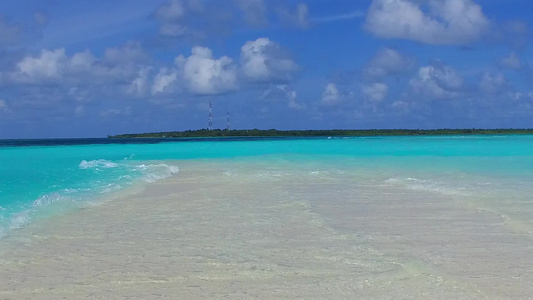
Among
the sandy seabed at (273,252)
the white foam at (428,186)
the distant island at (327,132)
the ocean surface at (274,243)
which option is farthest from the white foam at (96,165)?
the distant island at (327,132)

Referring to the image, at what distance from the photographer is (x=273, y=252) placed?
16.9 feet

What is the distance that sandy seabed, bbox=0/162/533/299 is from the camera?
4008 mm

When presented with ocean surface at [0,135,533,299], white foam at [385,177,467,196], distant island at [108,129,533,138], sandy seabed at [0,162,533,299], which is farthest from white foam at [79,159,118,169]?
distant island at [108,129,533,138]

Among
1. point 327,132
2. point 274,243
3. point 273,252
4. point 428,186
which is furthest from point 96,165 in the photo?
point 327,132

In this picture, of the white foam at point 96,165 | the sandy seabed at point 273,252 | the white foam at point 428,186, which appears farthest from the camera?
the white foam at point 96,165

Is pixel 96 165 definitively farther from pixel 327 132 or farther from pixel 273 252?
pixel 327 132

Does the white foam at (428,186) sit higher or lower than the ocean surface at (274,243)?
higher

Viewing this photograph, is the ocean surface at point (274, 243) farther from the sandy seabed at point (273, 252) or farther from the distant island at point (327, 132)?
the distant island at point (327, 132)

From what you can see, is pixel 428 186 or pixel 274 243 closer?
pixel 274 243

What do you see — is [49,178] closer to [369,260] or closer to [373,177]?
[373,177]

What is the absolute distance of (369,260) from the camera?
4.80m

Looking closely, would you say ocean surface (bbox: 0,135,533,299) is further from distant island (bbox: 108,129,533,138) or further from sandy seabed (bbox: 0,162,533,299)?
distant island (bbox: 108,129,533,138)

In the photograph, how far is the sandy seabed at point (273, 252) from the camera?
4008 millimetres

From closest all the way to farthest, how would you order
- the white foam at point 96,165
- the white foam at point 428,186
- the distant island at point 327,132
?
the white foam at point 428,186 < the white foam at point 96,165 < the distant island at point 327,132
